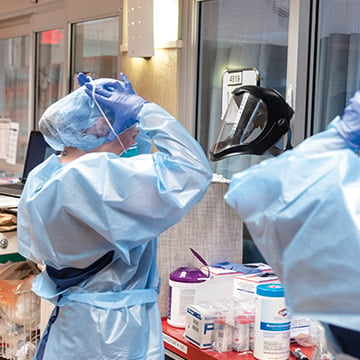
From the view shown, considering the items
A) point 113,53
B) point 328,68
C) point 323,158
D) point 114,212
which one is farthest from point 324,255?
point 113,53

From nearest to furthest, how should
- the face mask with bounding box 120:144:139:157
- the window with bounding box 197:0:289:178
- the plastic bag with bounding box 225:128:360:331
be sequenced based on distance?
1. the plastic bag with bounding box 225:128:360:331
2. the face mask with bounding box 120:144:139:157
3. the window with bounding box 197:0:289:178

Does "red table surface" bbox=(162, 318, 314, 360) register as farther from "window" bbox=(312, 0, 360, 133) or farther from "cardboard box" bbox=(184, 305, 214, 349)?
"window" bbox=(312, 0, 360, 133)

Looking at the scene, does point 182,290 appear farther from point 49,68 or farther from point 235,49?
point 49,68

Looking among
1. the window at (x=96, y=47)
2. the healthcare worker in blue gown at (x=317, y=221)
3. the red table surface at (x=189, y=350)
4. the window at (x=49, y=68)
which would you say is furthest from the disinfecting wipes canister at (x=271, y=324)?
the window at (x=49, y=68)

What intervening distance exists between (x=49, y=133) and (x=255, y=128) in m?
0.70

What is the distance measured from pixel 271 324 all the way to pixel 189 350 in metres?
0.31

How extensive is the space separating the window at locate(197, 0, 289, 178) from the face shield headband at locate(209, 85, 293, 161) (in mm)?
579

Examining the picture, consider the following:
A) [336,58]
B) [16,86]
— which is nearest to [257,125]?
[336,58]

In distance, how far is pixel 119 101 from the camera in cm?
179

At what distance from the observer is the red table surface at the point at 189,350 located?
1.97 metres

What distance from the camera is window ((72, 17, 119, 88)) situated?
12.8ft

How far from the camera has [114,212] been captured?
162 centimetres

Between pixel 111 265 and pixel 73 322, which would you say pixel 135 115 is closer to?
pixel 111 265

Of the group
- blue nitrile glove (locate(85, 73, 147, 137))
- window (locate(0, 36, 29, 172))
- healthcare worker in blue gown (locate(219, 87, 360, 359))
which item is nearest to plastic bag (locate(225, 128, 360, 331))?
healthcare worker in blue gown (locate(219, 87, 360, 359))
